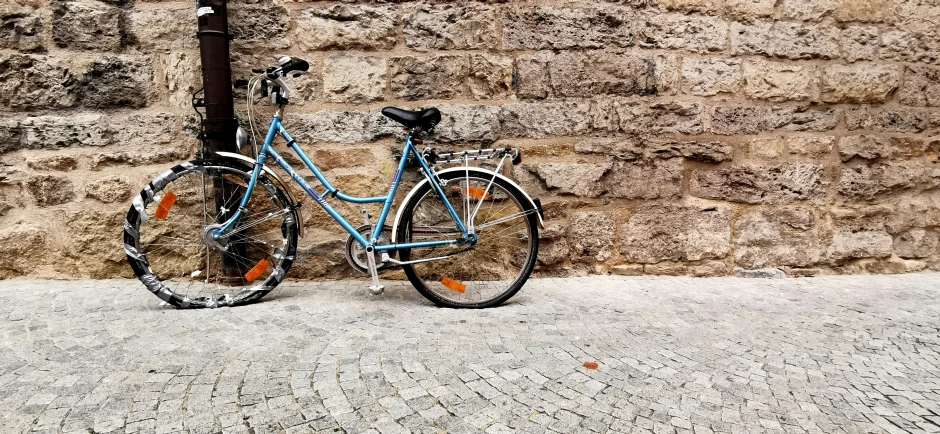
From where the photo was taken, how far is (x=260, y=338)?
262 cm

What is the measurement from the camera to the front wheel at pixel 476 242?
3.20 m

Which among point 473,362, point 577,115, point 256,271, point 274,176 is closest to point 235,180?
point 274,176

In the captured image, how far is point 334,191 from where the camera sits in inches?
128

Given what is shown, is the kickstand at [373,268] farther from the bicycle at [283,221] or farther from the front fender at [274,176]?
the front fender at [274,176]

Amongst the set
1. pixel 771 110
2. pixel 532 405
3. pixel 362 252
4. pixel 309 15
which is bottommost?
pixel 532 405

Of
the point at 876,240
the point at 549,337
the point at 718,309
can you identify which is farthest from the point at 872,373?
the point at 876,240

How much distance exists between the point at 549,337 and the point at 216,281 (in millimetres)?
2090

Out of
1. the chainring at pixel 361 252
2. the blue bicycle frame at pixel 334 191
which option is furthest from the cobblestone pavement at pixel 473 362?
the blue bicycle frame at pixel 334 191

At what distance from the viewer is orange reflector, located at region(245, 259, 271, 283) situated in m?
3.23

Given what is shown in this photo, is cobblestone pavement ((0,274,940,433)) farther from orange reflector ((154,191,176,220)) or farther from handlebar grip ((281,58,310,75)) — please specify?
handlebar grip ((281,58,310,75))

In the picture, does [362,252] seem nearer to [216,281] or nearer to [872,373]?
[216,281]

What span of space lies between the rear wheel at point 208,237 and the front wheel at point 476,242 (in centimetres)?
74

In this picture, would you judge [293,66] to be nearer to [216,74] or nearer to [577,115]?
[216,74]

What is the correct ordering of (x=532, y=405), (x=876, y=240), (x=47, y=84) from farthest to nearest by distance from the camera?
1. (x=876, y=240)
2. (x=47, y=84)
3. (x=532, y=405)
